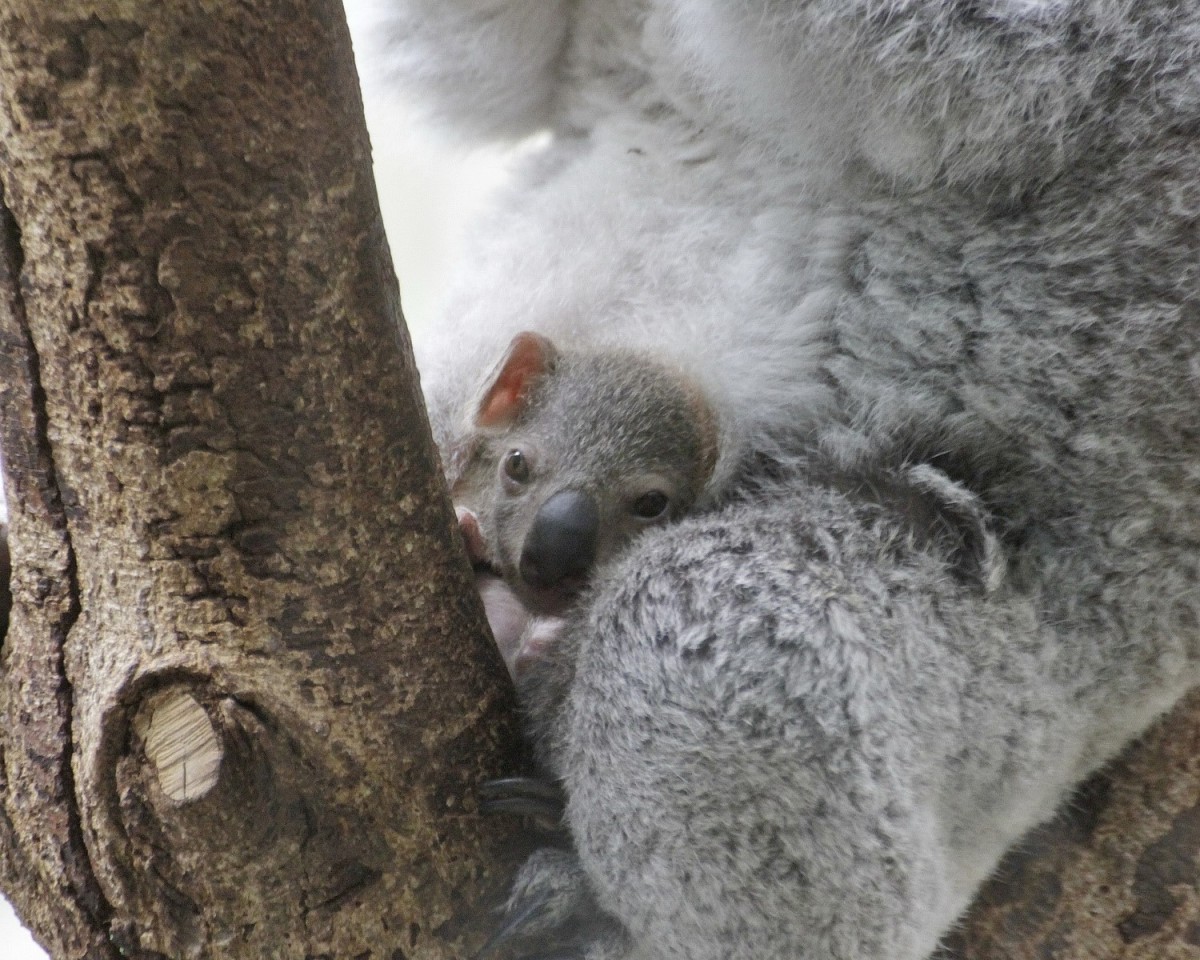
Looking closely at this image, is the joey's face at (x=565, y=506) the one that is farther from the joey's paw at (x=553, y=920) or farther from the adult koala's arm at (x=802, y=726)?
the joey's paw at (x=553, y=920)

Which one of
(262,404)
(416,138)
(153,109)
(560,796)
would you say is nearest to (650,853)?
(560,796)

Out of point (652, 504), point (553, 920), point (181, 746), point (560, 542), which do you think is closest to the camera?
point (181, 746)

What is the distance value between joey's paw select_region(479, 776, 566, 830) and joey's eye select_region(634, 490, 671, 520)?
0.43m

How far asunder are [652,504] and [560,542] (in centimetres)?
17

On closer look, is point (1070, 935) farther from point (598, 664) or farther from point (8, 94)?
point (8, 94)

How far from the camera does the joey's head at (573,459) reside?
5.39 ft

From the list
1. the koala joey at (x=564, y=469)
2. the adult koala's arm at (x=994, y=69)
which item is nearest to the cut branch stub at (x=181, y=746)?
the koala joey at (x=564, y=469)

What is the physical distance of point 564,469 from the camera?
5.66 feet

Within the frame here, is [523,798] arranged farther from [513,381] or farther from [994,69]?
[994,69]

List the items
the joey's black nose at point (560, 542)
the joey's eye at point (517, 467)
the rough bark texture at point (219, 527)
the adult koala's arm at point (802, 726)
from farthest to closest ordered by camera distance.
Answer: the joey's eye at point (517, 467) → the joey's black nose at point (560, 542) → the adult koala's arm at point (802, 726) → the rough bark texture at point (219, 527)

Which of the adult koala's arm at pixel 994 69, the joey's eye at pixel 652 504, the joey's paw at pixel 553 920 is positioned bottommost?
the joey's paw at pixel 553 920

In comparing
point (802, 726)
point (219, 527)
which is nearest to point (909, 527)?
point (802, 726)

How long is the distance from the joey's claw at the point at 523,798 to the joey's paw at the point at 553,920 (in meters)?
0.05

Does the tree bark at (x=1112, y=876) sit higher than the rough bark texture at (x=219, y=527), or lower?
lower
